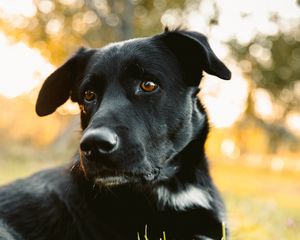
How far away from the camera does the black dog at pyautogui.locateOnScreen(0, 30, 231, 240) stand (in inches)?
154

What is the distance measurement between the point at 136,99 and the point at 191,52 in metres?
0.70

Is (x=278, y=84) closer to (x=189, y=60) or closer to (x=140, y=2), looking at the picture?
(x=140, y=2)

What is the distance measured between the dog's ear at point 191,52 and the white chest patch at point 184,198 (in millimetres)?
891

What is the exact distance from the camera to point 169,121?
4.17 metres

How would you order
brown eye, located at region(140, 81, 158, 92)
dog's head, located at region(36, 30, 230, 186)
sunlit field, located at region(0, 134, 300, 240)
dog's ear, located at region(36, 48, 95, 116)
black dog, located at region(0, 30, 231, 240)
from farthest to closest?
sunlit field, located at region(0, 134, 300, 240)
dog's ear, located at region(36, 48, 95, 116)
brown eye, located at region(140, 81, 158, 92)
black dog, located at region(0, 30, 231, 240)
dog's head, located at region(36, 30, 230, 186)

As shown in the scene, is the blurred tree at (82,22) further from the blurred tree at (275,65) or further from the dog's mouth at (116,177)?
the dog's mouth at (116,177)

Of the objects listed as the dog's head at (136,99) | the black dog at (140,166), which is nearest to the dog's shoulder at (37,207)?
the black dog at (140,166)

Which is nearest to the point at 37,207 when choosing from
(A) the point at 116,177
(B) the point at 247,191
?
(A) the point at 116,177

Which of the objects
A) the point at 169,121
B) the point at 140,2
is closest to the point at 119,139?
the point at 169,121

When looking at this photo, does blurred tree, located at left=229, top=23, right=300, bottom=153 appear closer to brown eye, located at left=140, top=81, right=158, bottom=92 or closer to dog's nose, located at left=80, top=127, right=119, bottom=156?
brown eye, located at left=140, top=81, right=158, bottom=92

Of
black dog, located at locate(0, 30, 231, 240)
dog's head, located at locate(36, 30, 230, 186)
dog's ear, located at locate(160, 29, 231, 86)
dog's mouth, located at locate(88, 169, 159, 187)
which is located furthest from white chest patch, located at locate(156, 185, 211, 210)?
dog's ear, located at locate(160, 29, 231, 86)

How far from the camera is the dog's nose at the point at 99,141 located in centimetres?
337

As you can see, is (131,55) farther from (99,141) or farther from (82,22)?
(82,22)

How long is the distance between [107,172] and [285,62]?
724 inches
